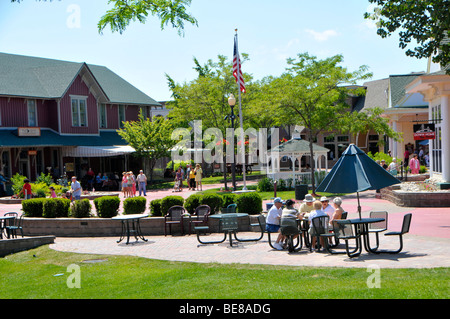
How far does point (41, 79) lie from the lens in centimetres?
4091

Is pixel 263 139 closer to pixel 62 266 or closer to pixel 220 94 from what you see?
pixel 220 94

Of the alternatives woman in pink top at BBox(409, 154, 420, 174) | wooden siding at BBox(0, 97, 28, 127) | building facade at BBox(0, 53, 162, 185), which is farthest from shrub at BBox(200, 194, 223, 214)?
wooden siding at BBox(0, 97, 28, 127)

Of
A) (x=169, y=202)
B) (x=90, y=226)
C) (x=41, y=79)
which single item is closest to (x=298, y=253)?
(x=169, y=202)

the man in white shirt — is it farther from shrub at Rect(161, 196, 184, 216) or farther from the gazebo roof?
shrub at Rect(161, 196, 184, 216)

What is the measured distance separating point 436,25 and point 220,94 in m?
25.0

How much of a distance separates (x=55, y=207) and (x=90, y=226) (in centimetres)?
189

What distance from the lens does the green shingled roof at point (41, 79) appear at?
125 ft

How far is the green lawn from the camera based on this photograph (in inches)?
300

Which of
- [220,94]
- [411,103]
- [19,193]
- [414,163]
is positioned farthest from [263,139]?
[19,193]

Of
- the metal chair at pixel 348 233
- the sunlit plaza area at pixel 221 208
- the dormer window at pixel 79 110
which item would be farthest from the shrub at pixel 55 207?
the dormer window at pixel 79 110

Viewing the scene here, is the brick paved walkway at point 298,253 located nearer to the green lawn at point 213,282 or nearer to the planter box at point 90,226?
the planter box at point 90,226

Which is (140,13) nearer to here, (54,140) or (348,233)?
(348,233)

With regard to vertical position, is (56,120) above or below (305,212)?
above
